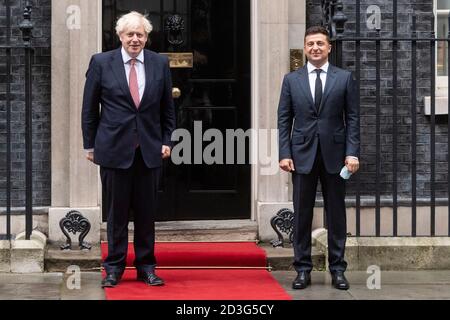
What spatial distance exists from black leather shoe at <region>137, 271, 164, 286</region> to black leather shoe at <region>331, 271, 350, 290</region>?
1235 mm

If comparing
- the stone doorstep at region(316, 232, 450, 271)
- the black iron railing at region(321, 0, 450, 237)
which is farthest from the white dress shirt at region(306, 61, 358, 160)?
the stone doorstep at region(316, 232, 450, 271)

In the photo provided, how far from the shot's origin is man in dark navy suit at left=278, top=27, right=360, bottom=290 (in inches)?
272

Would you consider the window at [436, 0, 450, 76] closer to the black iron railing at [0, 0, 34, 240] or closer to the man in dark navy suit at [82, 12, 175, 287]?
the man in dark navy suit at [82, 12, 175, 287]

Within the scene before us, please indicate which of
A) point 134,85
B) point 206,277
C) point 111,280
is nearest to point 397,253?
point 206,277

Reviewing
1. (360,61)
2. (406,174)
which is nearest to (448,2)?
(360,61)

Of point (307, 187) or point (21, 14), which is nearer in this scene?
point (307, 187)

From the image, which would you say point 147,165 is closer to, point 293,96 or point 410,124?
point 293,96

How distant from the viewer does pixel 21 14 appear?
8234 millimetres

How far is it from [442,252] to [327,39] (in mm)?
2063

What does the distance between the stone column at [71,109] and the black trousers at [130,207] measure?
1.18 meters

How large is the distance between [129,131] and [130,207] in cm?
59
